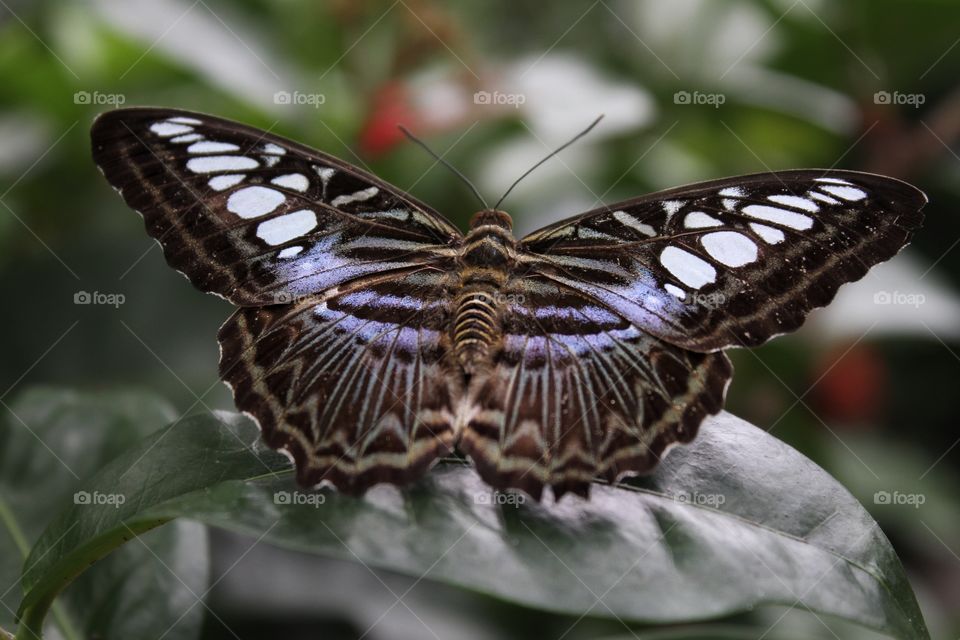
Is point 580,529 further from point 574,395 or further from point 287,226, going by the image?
point 287,226

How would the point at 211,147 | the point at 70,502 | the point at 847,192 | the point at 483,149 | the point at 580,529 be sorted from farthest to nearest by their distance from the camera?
1. the point at 483,149
2. the point at 70,502
3. the point at 211,147
4. the point at 847,192
5. the point at 580,529

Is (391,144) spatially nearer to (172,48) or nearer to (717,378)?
(172,48)

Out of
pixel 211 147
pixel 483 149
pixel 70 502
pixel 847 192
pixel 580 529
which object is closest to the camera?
pixel 580 529

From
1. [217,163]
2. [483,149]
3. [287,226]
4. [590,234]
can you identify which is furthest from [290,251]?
[483,149]

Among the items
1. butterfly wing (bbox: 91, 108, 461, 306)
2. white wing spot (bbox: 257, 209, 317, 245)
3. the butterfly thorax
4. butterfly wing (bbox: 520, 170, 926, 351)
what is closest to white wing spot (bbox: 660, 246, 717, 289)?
butterfly wing (bbox: 520, 170, 926, 351)

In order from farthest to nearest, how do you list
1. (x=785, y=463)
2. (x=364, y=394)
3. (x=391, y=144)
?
1. (x=391, y=144)
2. (x=364, y=394)
3. (x=785, y=463)

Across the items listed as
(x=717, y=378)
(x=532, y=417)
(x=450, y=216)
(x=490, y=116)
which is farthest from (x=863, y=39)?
(x=532, y=417)
